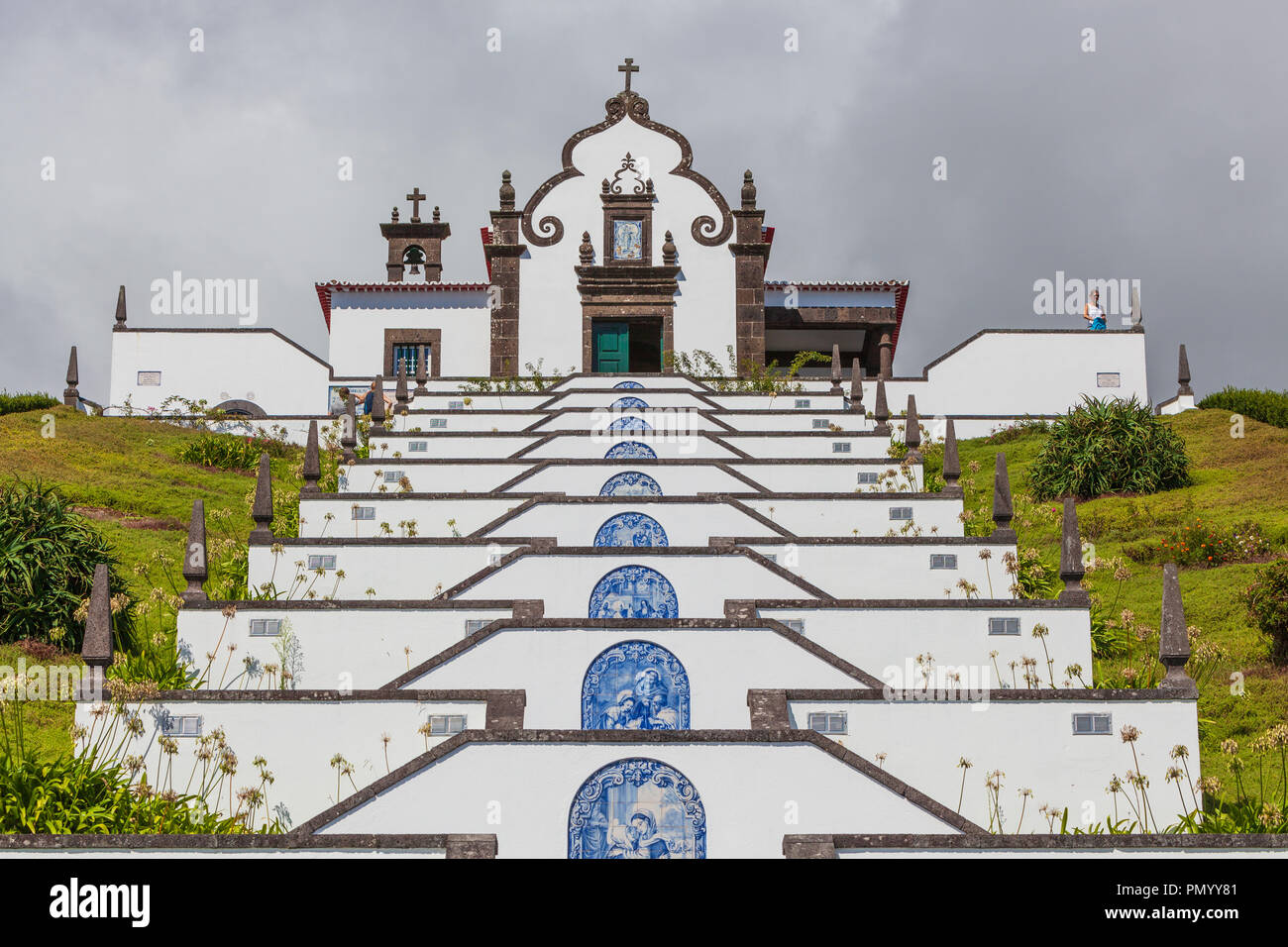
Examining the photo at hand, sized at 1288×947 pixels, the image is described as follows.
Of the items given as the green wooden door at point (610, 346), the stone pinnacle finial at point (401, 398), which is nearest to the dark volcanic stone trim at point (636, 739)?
the stone pinnacle finial at point (401, 398)

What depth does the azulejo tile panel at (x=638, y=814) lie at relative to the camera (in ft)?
39.1

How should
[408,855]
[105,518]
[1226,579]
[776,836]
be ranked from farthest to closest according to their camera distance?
[105,518], [1226,579], [776,836], [408,855]

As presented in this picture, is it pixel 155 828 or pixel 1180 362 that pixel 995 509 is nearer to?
pixel 155 828

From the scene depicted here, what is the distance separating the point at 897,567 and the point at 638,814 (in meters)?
7.32

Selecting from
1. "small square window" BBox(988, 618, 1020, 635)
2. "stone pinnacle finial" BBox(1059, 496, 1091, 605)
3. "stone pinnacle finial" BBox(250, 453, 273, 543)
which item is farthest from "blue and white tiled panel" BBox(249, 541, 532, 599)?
"stone pinnacle finial" BBox(1059, 496, 1091, 605)

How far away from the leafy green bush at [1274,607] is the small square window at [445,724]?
10245mm

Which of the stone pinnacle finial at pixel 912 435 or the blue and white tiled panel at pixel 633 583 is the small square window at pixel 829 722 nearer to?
the blue and white tiled panel at pixel 633 583

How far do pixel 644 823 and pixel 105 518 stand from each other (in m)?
14.3

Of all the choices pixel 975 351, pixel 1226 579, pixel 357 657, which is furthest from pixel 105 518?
pixel 975 351

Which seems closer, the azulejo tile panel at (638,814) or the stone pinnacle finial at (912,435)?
the azulejo tile panel at (638,814)

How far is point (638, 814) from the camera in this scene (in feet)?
39.4

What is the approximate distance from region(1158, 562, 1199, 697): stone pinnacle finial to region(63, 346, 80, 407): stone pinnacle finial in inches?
1068

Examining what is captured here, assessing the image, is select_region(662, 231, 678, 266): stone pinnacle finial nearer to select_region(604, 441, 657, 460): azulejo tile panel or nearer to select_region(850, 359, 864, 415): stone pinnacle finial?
select_region(850, 359, 864, 415): stone pinnacle finial

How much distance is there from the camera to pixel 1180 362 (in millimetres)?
33656
